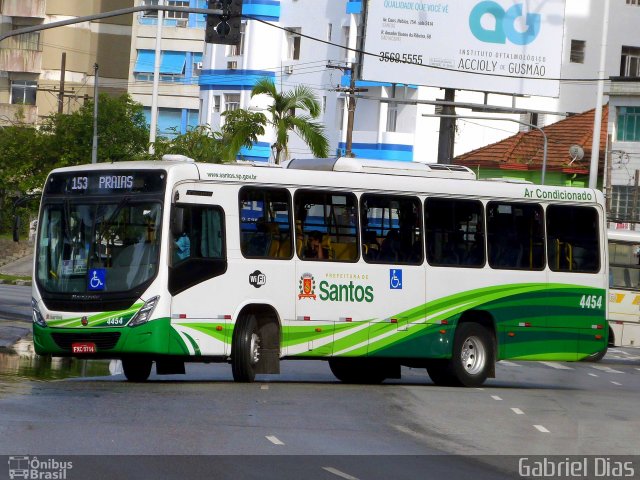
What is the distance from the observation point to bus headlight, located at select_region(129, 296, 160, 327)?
61.3 ft

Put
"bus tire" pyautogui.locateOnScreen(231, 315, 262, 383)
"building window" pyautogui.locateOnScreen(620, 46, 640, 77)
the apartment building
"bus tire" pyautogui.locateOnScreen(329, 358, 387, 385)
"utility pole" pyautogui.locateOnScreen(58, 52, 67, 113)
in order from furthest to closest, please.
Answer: the apartment building → "utility pole" pyautogui.locateOnScreen(58, 52, 67, 113) → "building window" pyautogui.locateOnScreen(620, 46, 640, 77) → "bus tire" pyautogui.locateOnScreen(329, 358, 387, 385) → "bus tire" pyautogui.locateOnScreen(231, 315, 262, 383)

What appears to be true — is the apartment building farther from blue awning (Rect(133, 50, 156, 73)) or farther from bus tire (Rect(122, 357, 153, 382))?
bus tire (Rect(122, 357, 153, 382))

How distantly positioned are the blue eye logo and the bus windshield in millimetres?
24346

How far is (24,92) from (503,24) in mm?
45640

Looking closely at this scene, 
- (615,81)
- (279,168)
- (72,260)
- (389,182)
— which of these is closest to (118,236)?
(72,260)

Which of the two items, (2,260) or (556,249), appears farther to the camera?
(2,260)

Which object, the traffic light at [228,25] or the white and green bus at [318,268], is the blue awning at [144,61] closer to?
the traffic light at [228,25]

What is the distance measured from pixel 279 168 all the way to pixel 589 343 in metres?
6.04

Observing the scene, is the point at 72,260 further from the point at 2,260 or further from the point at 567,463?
the point at 2,260

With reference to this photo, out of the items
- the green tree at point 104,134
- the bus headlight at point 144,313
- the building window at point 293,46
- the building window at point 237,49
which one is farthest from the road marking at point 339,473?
the building window at point 237,49

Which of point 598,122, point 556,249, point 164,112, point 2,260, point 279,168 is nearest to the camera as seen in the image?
point 279,168

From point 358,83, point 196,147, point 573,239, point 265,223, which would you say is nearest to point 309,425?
point 265,223

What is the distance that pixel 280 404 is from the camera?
17.2 meters

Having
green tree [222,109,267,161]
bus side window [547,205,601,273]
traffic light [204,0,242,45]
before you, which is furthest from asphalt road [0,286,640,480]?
green tree [222,109,267,161]
